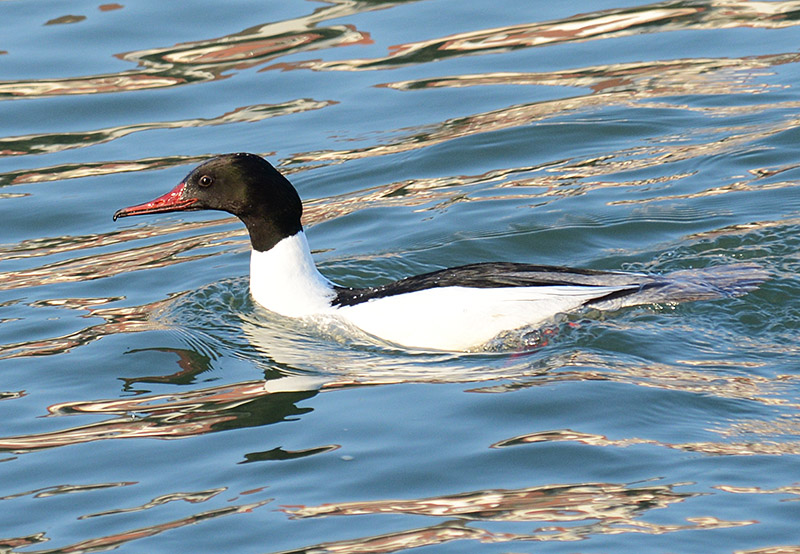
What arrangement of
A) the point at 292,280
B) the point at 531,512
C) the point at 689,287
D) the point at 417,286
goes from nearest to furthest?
1. the point at 531,512
2. the point at 417,286
3. the point at 689,287
4. the point at 292,280

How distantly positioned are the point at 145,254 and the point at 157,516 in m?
4.37

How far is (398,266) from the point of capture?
8688mm

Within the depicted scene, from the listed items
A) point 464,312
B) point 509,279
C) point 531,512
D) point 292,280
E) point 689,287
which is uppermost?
point 292,280

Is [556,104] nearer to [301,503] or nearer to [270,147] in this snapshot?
[270,147]

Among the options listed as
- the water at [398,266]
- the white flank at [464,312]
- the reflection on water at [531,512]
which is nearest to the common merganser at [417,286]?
the white flank at [464,312]

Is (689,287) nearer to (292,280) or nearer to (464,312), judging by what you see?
(464,312)

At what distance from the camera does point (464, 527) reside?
193 inches

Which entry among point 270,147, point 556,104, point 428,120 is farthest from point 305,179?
point 556,104

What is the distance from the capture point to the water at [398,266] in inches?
205

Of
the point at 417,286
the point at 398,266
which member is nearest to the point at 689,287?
the point at 417,286

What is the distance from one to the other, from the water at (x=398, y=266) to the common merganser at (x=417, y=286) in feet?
0.44

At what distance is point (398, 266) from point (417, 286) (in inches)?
61.4

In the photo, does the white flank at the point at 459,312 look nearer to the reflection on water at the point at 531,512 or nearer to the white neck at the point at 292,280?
the white neck at the point at 292,280

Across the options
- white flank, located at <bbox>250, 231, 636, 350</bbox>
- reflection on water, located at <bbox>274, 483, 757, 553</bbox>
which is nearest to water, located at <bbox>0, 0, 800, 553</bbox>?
reflection on water, located at <bbox>274, 483, 757, 553</bbox>
